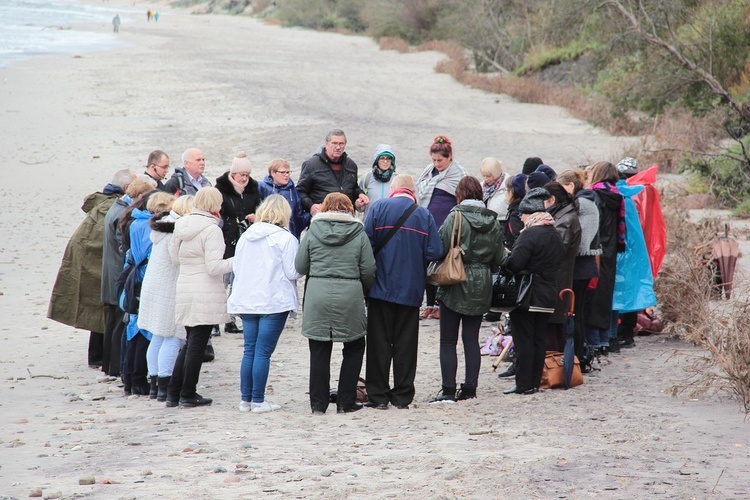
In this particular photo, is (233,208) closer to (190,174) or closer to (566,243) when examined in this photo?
(190,174)

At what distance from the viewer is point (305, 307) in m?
7.35

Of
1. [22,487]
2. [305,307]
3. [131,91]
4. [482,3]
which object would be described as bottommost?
[22,487]

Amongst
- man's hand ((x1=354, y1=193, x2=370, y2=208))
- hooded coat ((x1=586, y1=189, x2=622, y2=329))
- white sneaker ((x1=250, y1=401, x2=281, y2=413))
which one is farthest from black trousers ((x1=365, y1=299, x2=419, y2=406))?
man's hand ((x1=354, y1=193, x2=370, y2=208))

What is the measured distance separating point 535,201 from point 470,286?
81cm

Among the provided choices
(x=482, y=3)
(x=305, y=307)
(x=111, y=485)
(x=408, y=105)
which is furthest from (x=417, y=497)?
(x=482, y=3)

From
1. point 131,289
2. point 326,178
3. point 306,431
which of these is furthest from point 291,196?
point 306,431

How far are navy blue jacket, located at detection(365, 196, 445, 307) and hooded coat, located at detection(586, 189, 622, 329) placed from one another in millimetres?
1939

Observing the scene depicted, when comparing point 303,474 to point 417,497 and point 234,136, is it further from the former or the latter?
point 234,136

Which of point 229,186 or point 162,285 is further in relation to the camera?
point 229,186

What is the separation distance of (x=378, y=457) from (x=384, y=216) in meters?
2.02

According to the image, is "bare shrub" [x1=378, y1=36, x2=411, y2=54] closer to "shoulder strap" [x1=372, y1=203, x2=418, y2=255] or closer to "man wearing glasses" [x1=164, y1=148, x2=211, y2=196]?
"man wearing glasses" [x1=164, y1=148, x2=211, y2=196]

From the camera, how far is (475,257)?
25.0ft

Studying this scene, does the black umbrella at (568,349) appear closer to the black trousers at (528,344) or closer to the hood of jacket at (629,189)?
the black trousers at (528,344)

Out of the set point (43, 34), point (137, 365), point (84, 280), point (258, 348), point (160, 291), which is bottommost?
point (137, 365)
